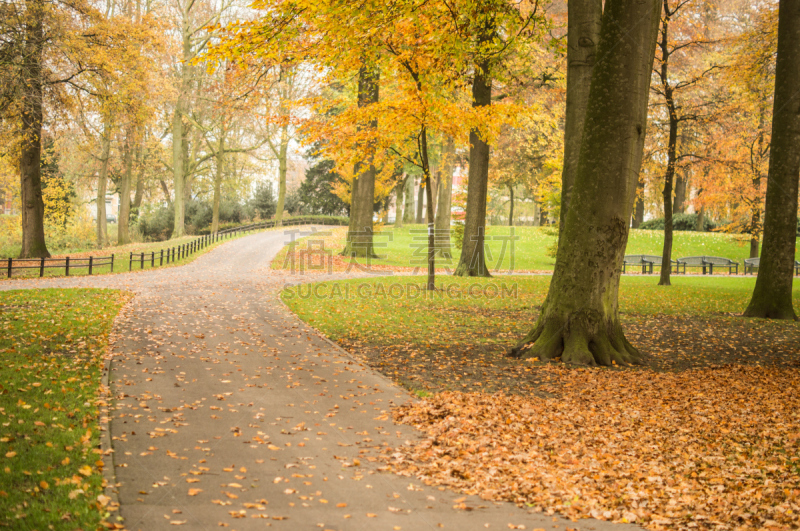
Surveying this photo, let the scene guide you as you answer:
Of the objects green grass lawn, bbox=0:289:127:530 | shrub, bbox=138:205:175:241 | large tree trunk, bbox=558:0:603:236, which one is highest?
large tree trunk, bbox=558:0:603:236

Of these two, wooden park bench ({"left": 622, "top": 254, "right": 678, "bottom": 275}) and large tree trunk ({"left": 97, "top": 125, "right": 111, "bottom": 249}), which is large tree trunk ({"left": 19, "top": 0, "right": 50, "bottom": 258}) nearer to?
large tree trunk ({"left": 97, "top": 125, "right": 111, "bottom": 249})

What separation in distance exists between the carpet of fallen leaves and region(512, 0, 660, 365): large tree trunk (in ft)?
4.30

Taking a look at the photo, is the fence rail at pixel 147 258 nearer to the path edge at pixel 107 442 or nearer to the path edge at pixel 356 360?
the path edge at pixel 356 360

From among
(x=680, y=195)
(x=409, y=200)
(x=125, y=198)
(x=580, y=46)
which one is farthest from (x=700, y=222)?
(x=125, y=198)

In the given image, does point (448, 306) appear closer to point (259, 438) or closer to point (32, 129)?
point (259, 438)

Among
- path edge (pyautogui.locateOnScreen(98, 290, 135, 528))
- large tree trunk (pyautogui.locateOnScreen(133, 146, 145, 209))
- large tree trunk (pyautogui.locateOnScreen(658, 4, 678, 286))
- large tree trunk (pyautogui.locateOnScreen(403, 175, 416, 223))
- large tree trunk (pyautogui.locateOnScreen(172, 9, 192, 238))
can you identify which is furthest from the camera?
large tree trunk (pyautogui.locateOnScreen(403, 175, 416, 223))

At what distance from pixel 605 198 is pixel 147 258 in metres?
22.9

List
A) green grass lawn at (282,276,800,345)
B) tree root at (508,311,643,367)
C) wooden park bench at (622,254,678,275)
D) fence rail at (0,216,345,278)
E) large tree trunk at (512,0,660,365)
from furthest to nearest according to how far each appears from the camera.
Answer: wooden park bench at (622,254,678,275), fence rail at (0,216,345,278), green grass lawn at (282,276,800,345), tree root at (508,311,643,367), large tree trunk at (512,0,660,365)

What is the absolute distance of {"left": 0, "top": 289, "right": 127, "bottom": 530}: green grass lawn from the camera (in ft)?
→ 12.9

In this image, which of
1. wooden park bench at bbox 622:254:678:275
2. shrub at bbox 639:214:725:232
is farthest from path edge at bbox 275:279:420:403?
shrub at bbox 639:214:725:232

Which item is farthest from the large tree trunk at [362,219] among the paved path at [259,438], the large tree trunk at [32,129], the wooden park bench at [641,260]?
the wooden park bench at [641,260]

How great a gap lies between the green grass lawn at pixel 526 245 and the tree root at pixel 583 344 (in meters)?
20.6

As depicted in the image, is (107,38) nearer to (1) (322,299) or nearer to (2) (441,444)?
(1) (322,299)

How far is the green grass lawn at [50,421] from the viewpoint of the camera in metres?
3.92
